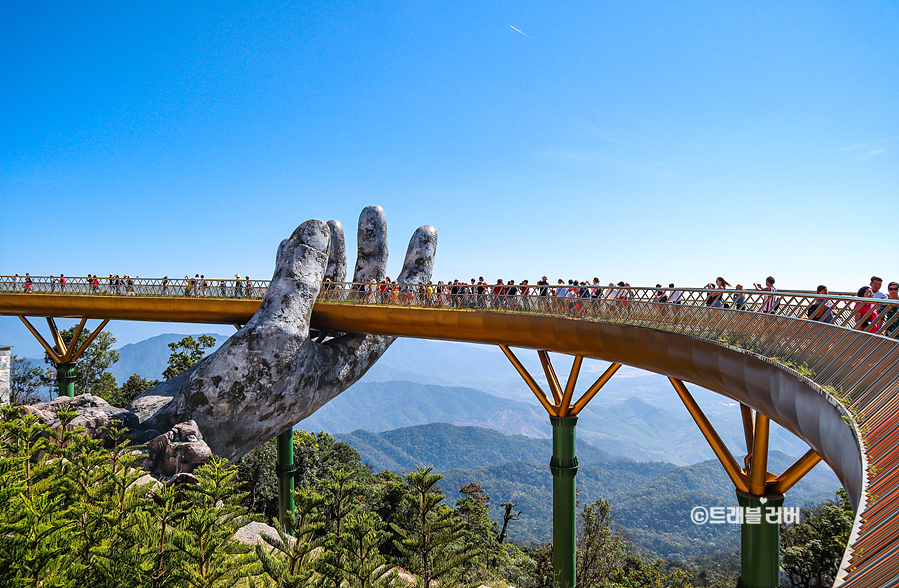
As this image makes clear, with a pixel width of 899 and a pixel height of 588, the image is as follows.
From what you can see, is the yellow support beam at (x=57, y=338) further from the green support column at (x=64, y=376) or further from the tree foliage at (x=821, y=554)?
the tree foliage at (x=821, y=554)

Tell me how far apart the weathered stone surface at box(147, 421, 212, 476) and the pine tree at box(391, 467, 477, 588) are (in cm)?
858

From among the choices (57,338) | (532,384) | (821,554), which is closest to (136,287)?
(57,338)

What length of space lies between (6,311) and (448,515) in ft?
85.8

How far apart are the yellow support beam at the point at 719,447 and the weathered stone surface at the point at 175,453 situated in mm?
11668

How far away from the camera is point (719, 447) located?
29.7ft

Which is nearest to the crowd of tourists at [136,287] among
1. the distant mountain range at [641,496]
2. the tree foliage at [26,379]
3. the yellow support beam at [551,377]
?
the yellow support beam at [551,377]

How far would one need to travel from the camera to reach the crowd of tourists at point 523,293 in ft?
22.8

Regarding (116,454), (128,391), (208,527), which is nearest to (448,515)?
(208,527)

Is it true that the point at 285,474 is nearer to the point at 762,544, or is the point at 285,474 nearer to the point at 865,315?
the point at 762,544

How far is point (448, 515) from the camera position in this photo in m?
6.72

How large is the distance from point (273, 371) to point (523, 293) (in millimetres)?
8078

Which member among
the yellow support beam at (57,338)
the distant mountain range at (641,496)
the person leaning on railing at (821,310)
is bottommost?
the distant mountain range at (641,496)

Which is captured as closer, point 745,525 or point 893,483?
point 893,483

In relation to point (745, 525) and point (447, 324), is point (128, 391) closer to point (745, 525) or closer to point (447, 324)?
point (447, 324)
